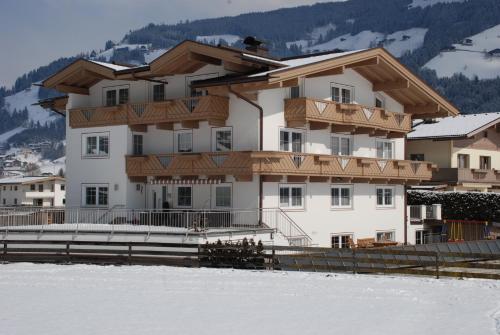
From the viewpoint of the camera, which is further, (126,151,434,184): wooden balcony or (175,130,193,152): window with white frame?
(175,130,193,152): window with white frame

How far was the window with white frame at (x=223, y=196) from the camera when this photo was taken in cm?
3719

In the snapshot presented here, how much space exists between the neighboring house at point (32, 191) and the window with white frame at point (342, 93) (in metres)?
83.7

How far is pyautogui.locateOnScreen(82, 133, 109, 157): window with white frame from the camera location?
135 feet

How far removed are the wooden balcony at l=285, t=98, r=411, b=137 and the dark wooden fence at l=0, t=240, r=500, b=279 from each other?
8.86 meters

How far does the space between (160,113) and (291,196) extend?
26.2 feet

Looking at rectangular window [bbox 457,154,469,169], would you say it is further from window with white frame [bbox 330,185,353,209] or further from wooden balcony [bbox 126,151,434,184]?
window with white frame [bbox 330,185,353,209]

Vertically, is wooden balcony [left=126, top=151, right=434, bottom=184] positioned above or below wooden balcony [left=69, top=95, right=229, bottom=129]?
below

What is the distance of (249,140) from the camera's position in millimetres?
36125

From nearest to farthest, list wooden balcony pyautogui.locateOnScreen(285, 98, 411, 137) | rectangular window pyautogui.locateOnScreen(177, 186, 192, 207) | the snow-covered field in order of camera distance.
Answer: the snow-covered field
wooden balcony pyautogui.locateOnScreen(285, 98, 411, 137)
rectangular window pyautogui.locateOnScreen(177, 186, 192, 207)

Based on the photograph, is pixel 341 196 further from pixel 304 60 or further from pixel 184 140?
pixel 184 140

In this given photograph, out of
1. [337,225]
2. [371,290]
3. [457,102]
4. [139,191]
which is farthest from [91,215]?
[457,102]

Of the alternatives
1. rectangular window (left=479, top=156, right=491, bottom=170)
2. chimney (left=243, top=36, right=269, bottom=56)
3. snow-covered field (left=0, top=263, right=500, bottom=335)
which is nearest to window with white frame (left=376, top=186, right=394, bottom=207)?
chimney (left=243, top=36, right=269, bottom=56)

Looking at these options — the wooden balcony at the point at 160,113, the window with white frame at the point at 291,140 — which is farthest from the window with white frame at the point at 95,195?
the window with white frame at the point at 291,140

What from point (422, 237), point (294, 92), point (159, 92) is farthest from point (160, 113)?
point (422, 237)
